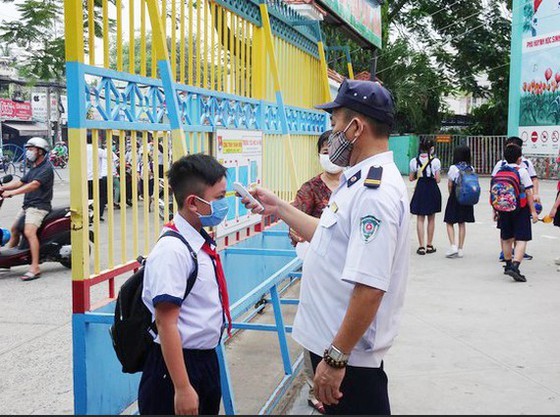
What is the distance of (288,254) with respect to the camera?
5.07m

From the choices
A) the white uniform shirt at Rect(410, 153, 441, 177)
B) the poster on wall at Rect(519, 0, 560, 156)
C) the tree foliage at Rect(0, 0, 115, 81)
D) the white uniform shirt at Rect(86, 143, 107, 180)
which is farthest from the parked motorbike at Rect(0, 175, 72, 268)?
the poster on wall at Rect(519, 0, 560, 156)

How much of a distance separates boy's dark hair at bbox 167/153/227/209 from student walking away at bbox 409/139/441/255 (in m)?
7.04

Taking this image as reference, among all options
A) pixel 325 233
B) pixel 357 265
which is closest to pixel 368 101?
pixel 325 233

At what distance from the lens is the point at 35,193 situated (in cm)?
795

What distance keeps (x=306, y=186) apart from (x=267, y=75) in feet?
6.01

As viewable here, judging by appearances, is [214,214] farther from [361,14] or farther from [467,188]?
[361,14]

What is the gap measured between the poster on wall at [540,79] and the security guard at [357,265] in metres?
23.0

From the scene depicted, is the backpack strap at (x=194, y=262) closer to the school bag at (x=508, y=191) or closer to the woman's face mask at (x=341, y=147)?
the woman's face mask at (x=341, y=147)

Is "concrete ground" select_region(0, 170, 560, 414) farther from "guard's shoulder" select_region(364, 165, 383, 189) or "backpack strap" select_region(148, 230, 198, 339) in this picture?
"guard's shoulder" select_region(364, 165, 383, 189)

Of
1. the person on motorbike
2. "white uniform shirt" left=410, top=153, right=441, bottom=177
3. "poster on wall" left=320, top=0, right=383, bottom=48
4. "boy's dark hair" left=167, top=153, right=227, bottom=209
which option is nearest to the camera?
"boy's dark hair" left=167, top=153, right=227, bottom=209

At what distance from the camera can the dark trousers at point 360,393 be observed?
241 cm

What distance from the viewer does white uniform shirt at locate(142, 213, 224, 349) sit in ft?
8.00

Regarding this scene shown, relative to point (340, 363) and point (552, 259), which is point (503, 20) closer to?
point (552, 259)

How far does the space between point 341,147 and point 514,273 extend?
6107 mm
